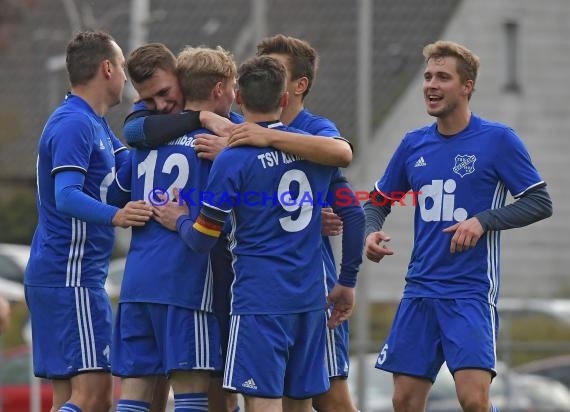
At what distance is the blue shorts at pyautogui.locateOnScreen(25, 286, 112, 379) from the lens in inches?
269

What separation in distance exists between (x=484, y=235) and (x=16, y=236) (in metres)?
20.4

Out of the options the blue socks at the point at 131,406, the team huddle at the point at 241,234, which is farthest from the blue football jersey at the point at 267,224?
the blue socks at the point at 131,406

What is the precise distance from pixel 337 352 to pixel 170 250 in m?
1.15

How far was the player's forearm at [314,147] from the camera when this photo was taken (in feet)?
→ 20.7

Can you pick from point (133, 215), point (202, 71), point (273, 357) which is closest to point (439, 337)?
point (273, 357)

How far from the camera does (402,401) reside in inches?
275

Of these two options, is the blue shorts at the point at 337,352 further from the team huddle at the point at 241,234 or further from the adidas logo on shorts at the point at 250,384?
the adidas logo on shorts at the point at 250,384

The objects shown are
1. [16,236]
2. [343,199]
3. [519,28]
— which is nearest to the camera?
[343,199]

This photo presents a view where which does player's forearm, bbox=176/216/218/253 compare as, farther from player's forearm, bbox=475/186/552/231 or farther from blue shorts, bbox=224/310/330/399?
player's forearm, bbox=475/186/552/231

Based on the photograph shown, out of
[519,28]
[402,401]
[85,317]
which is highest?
[519,28]

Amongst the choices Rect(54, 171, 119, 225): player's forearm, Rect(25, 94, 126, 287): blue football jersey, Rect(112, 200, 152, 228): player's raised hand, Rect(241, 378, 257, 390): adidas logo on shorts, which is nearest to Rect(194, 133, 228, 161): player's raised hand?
Rect(112, 200, 152, 228): player's raised hand

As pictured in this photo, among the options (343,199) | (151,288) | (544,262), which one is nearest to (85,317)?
(151,288)

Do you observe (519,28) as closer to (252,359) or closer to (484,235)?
(484,235)

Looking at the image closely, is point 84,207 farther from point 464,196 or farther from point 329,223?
point 464,196
